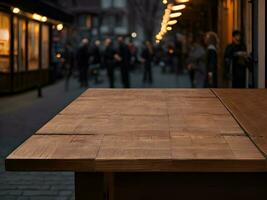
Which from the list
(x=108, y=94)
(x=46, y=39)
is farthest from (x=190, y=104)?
(x=46, y=39)

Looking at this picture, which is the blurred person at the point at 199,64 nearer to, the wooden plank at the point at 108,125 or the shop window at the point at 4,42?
the shop window at the point at 4,42

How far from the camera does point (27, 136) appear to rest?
1031cm

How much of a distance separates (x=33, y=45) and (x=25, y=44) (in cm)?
146

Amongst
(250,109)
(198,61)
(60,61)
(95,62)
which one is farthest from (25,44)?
(250,109)

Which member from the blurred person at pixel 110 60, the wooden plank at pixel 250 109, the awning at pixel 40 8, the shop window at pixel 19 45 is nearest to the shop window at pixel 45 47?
the awning at pixel 40 8

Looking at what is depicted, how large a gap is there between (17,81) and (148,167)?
681 inches

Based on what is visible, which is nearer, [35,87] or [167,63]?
[35,87]

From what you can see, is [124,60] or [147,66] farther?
[147,66]

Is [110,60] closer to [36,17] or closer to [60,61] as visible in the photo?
[36,17]

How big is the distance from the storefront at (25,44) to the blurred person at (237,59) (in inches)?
265

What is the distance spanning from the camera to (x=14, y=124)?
12.0m

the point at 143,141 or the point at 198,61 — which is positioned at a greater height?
the point at 198,61

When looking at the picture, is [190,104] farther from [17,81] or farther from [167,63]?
[167,63]

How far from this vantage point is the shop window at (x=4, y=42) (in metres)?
18.3
